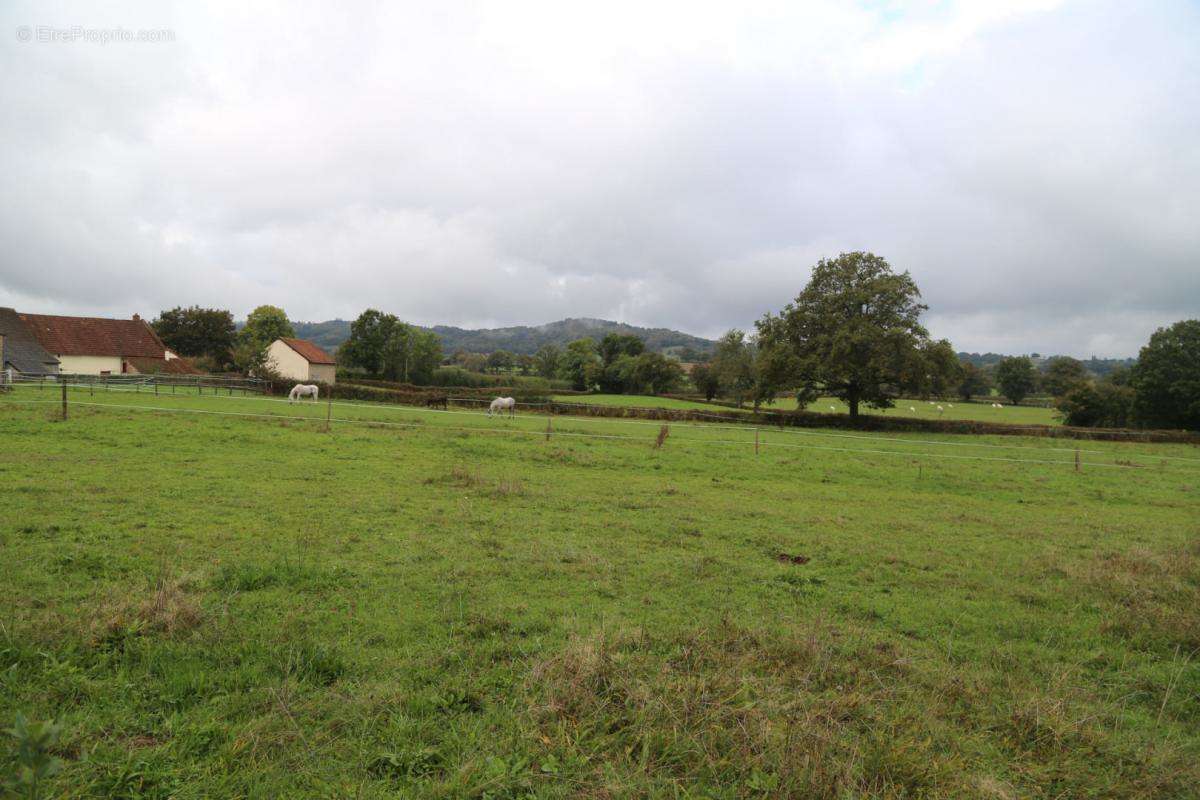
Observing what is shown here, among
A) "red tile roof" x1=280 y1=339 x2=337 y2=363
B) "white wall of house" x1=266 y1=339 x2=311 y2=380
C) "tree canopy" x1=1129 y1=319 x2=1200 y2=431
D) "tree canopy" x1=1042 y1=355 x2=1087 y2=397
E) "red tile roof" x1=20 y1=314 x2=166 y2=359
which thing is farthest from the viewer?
"tree canopy" x1=1042 y1=355 x2=1087 y2=397

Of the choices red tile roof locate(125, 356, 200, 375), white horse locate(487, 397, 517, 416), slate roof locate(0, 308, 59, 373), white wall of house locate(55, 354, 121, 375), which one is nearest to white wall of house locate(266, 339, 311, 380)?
red tile roof locate(125, 356, 200, 375)

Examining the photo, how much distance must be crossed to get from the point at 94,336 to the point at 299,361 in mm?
17487

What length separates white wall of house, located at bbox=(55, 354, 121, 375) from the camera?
174 ft

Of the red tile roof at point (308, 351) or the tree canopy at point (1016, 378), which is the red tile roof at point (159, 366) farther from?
the tree canopy at point (1016, 378)

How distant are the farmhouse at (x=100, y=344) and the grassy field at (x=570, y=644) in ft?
177

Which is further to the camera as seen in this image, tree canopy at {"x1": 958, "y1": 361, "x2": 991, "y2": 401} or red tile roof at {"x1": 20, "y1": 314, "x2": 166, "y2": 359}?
tree canopy at {"x1": 958, "y1": 361, "x2": 991, "y2": 401}

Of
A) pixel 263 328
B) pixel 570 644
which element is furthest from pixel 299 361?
pixel 570 644

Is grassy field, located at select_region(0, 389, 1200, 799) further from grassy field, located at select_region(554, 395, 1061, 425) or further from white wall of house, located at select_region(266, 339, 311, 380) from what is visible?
white wall of house, located at select_region(266, 339, 311, 380)

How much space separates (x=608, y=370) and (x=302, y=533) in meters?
80.4

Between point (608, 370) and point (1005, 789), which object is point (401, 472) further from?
point (608, 370)

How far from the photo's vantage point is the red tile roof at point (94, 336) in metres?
52.7

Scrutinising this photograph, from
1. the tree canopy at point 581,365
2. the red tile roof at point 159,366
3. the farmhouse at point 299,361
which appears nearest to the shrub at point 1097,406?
the tree canopy at point 581,365

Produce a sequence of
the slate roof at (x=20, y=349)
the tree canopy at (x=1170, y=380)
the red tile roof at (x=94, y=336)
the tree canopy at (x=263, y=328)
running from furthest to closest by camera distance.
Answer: the tree canopy at (x=263, y=328)
the red tile roof at (x=94, y=336)
the tree canopy at (x=1170, y=380)
the slate roof at (x=20, y=349)

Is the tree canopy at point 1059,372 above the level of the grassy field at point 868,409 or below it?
above
